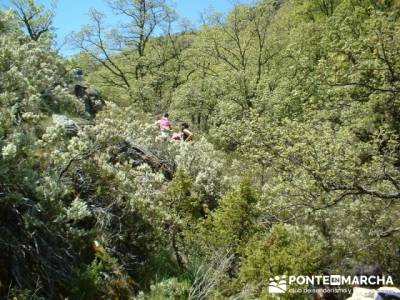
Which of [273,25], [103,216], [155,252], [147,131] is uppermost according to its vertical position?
[273,25]

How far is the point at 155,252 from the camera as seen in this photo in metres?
8.41

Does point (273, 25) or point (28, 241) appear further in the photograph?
point (273, 25)

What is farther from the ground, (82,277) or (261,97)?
(261,97)

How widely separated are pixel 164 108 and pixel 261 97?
10035 mm

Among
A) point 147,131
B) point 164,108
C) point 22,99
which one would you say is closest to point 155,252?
point 22,99

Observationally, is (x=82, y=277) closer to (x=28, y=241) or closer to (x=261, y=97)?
(x=28, y=241)

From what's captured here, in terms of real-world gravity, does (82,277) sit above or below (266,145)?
below

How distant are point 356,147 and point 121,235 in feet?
21.3

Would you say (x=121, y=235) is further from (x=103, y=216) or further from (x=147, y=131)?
→ (x=147, y=131)

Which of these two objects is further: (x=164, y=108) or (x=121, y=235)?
(x=164, y=108)

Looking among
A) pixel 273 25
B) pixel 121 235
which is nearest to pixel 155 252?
pixel 121 235

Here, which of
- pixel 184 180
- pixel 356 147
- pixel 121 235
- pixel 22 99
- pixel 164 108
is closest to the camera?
pixel 22 99

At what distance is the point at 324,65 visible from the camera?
14.6 metres

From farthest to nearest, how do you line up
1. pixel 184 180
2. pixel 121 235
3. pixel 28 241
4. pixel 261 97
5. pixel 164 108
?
pixel 164 108 < pixel 261 97 < pixel 184 180 < pixel 121 235 < pixel 28 241
